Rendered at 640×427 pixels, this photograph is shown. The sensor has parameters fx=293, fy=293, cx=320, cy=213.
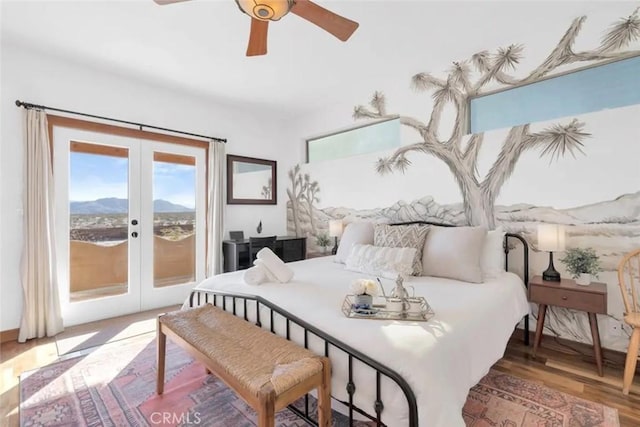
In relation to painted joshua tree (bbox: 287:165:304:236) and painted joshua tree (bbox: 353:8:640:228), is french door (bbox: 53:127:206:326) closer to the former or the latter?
painted joshua tree (bbox: 287:165:304:236)

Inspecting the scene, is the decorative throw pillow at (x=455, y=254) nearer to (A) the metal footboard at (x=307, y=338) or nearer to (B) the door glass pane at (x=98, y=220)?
(A) the metal footboard at (x=307, y=338)

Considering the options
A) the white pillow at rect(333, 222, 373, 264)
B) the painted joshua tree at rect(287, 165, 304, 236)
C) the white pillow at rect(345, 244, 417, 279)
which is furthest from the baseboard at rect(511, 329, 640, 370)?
the painted joshua tree at rect(287, 165, 304, 236)

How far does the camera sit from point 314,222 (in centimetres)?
461

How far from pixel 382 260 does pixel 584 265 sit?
5.12 ft

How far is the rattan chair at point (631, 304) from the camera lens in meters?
1.90

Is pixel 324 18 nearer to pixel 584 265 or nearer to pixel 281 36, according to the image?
pixel 281 36

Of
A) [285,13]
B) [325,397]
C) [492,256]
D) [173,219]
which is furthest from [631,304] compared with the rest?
[173,219]

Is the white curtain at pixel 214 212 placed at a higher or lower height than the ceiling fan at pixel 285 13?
lower

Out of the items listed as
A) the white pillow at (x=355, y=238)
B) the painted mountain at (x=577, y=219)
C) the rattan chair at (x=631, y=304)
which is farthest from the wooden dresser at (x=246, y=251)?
the rattan chair at (x=631, y=304)

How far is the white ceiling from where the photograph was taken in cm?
232

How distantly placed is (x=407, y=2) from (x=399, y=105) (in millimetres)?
1355

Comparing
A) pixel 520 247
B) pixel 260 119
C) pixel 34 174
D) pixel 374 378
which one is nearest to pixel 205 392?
pixel 374 378

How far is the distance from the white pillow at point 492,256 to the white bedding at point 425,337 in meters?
0.17

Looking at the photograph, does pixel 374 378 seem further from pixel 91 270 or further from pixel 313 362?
pixel 91 270
